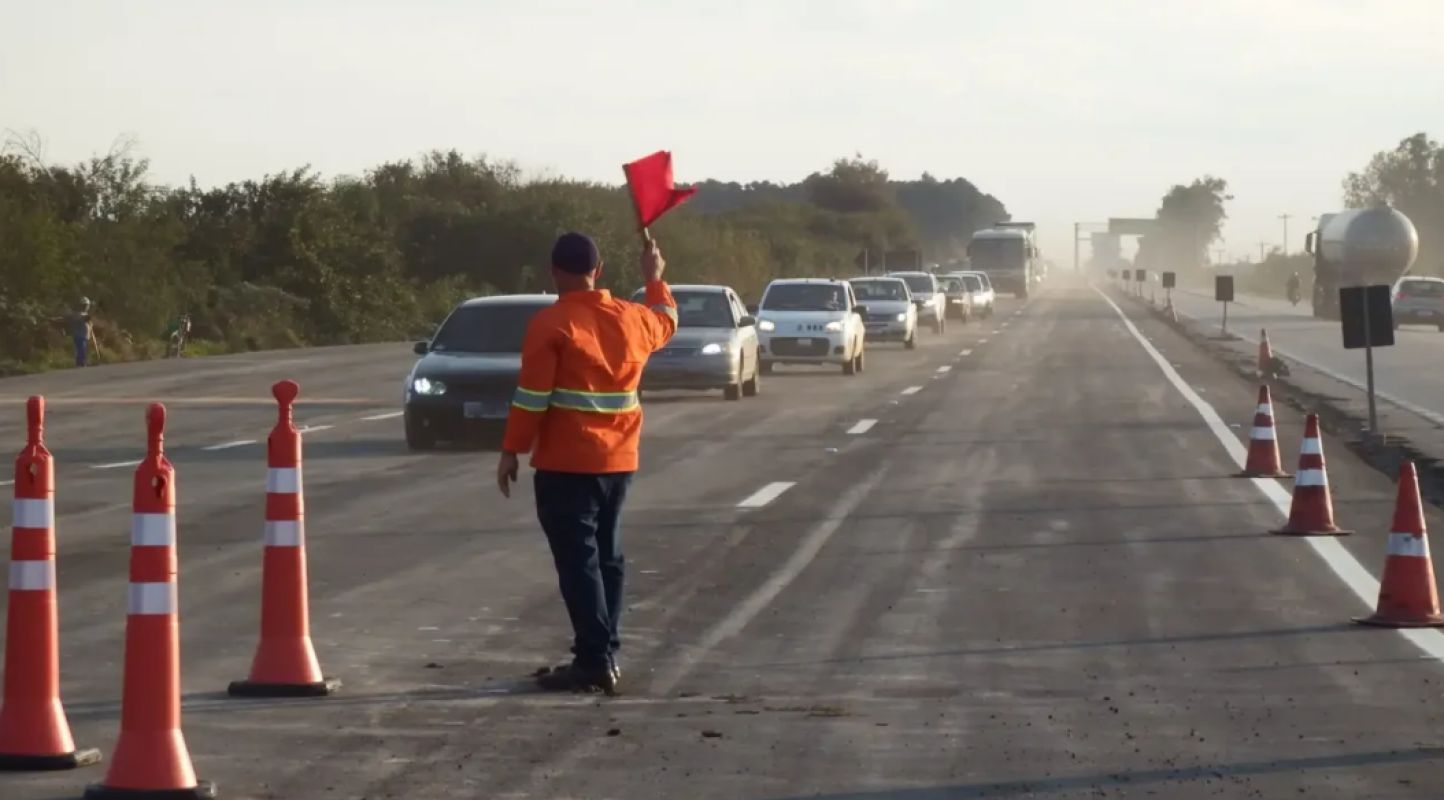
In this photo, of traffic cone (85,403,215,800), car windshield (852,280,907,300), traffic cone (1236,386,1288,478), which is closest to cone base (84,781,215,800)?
traffic cone (85,403,215,800)

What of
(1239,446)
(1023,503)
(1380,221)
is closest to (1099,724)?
(1023,503)

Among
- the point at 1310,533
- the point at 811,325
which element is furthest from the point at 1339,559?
the point at 811,325

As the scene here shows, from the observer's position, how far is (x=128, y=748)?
22.9 feet

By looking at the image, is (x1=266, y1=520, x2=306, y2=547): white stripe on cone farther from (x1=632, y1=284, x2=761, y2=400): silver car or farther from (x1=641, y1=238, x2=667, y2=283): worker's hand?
(x1=632, y1=284, x2=761, y2=400): silver car

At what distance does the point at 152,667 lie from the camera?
23.4ft

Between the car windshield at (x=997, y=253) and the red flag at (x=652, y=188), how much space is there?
322ft

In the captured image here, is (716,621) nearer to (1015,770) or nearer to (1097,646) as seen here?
(1097,646)

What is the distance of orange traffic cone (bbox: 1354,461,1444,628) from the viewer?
36.3 feet

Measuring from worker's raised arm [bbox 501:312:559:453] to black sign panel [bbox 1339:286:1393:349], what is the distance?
47.6ft

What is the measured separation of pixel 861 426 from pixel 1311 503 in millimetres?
10917

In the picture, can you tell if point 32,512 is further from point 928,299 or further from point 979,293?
point 979,293

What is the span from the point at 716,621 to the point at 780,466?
9239mm

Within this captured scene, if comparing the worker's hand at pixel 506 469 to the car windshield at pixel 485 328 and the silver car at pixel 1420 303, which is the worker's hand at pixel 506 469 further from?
the silver car at pixel 1420 303

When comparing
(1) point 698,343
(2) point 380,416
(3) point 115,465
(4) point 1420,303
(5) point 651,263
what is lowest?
(4) point 1420,303
